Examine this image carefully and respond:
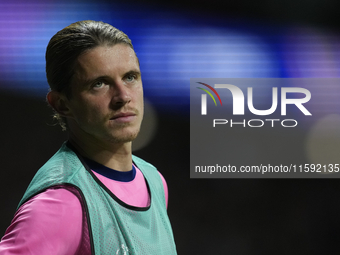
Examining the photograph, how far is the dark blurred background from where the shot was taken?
2.03m

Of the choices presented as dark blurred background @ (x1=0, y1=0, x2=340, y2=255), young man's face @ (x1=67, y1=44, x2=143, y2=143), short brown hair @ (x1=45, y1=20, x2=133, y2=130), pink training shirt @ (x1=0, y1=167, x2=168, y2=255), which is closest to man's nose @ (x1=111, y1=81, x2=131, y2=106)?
young man's face @ (x1=67, y1=44, x2=143, y2=143)

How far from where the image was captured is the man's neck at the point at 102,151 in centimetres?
87

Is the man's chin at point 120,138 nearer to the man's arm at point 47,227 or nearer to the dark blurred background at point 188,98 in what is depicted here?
the man's arm at point 47,227

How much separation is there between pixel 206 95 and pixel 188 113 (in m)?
0.18

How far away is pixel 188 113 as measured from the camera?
84.6 inches

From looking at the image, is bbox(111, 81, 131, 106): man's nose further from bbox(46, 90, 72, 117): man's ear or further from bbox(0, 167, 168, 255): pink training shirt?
bbox(0, 167, 168, 255): pink training shirt

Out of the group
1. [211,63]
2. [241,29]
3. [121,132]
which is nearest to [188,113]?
[211,63]

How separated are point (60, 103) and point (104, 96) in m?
0.13

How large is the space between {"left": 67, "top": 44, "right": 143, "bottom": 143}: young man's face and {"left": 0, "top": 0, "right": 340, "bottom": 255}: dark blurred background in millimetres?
1213

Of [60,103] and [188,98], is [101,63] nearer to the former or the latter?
[60,103]

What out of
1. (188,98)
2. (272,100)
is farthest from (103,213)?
(272,100)

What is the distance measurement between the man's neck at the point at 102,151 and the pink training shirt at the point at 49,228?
5.9 inches

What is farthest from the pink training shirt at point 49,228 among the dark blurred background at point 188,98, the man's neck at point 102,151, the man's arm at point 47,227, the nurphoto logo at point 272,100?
the nurphoto logo at point 272,100

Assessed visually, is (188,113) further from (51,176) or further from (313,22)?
(51,176)
